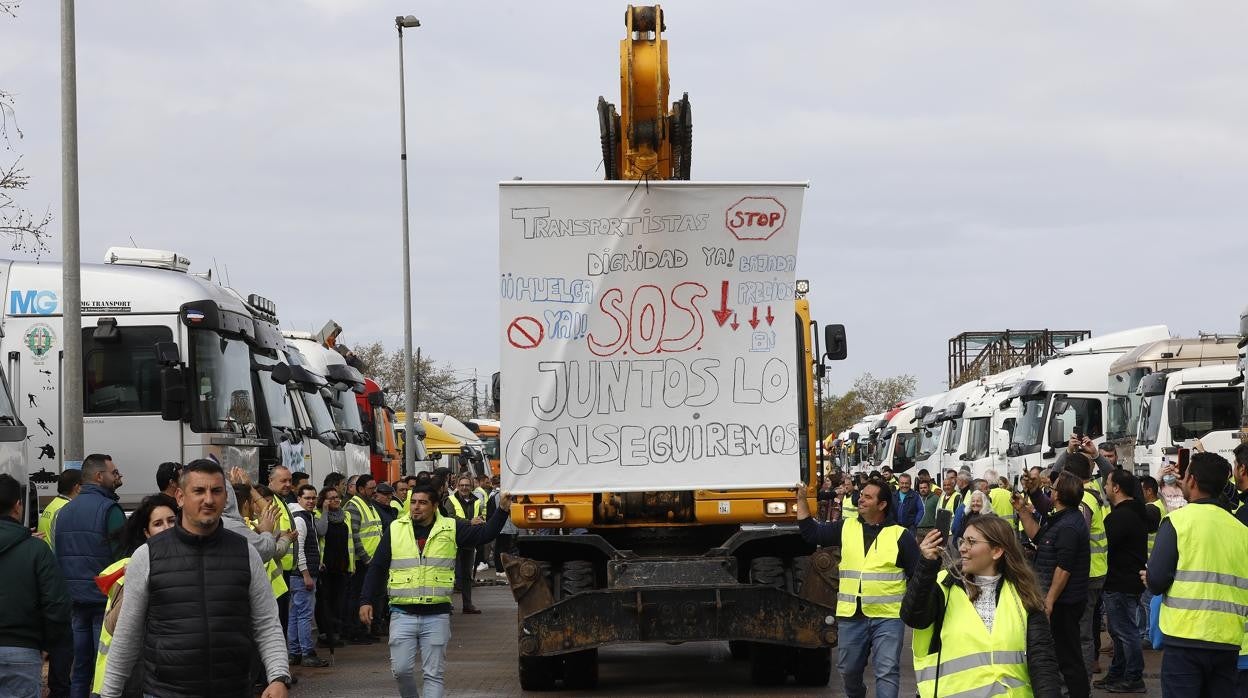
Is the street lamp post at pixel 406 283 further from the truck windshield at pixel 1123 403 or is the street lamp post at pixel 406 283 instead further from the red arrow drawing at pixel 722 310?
the red arrow drawing at pixel 722 310

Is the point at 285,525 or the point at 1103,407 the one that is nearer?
the point at 285,525

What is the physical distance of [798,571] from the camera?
12.3m

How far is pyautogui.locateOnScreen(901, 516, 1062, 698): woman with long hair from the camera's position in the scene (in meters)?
6.12

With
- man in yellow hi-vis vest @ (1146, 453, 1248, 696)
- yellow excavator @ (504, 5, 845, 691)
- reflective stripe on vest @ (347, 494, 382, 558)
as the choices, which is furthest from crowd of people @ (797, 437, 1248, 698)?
reflective stripe on vest @ (347, 494, 382, 558)

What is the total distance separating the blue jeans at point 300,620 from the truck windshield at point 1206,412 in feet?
41.0

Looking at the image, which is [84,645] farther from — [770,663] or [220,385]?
[220,385]

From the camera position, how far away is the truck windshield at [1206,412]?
22809mm

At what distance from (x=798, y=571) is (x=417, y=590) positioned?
3.18m

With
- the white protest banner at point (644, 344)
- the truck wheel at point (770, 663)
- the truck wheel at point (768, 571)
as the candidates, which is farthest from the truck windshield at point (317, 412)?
the white protest banner at point (644, 344)

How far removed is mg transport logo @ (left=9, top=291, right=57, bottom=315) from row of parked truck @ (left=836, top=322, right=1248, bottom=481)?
11450mm

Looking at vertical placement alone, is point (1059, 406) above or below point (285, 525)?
above

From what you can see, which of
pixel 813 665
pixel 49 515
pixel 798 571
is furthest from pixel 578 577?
pixel 49 515

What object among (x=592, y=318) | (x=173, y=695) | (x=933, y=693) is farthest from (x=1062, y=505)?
(x=173, y=695)

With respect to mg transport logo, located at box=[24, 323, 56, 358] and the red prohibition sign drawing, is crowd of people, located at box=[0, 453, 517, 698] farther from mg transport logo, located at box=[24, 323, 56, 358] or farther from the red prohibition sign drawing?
mg transport logo, located at box=[24, 323, 56, 358]
